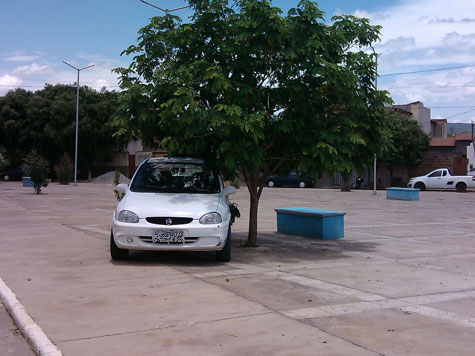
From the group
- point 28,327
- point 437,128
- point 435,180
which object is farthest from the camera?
point 437,128

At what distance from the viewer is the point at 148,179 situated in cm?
989

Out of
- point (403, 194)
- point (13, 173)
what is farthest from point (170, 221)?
point (13, 173)

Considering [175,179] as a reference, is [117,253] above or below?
below

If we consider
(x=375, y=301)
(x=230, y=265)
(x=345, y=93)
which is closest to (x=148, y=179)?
(x=230, y=265)

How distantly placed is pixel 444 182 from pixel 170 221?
112 feet

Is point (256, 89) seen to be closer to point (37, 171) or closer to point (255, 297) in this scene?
point (255, 297)

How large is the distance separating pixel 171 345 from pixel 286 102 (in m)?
6.26

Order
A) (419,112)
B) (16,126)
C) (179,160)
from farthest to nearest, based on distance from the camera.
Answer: (419,112) → (16,126) → (179,160)

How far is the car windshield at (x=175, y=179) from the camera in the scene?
9.71 meters

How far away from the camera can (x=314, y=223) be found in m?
13.2

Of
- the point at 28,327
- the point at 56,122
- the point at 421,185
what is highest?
the point at 56,122

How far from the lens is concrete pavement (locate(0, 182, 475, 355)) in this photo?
4.98 meters

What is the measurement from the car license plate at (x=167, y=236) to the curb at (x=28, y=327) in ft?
7.77

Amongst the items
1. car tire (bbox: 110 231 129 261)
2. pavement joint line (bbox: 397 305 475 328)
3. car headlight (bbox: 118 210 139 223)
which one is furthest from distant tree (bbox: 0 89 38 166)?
pavement joint line (bbox: 397 305 475 328)
